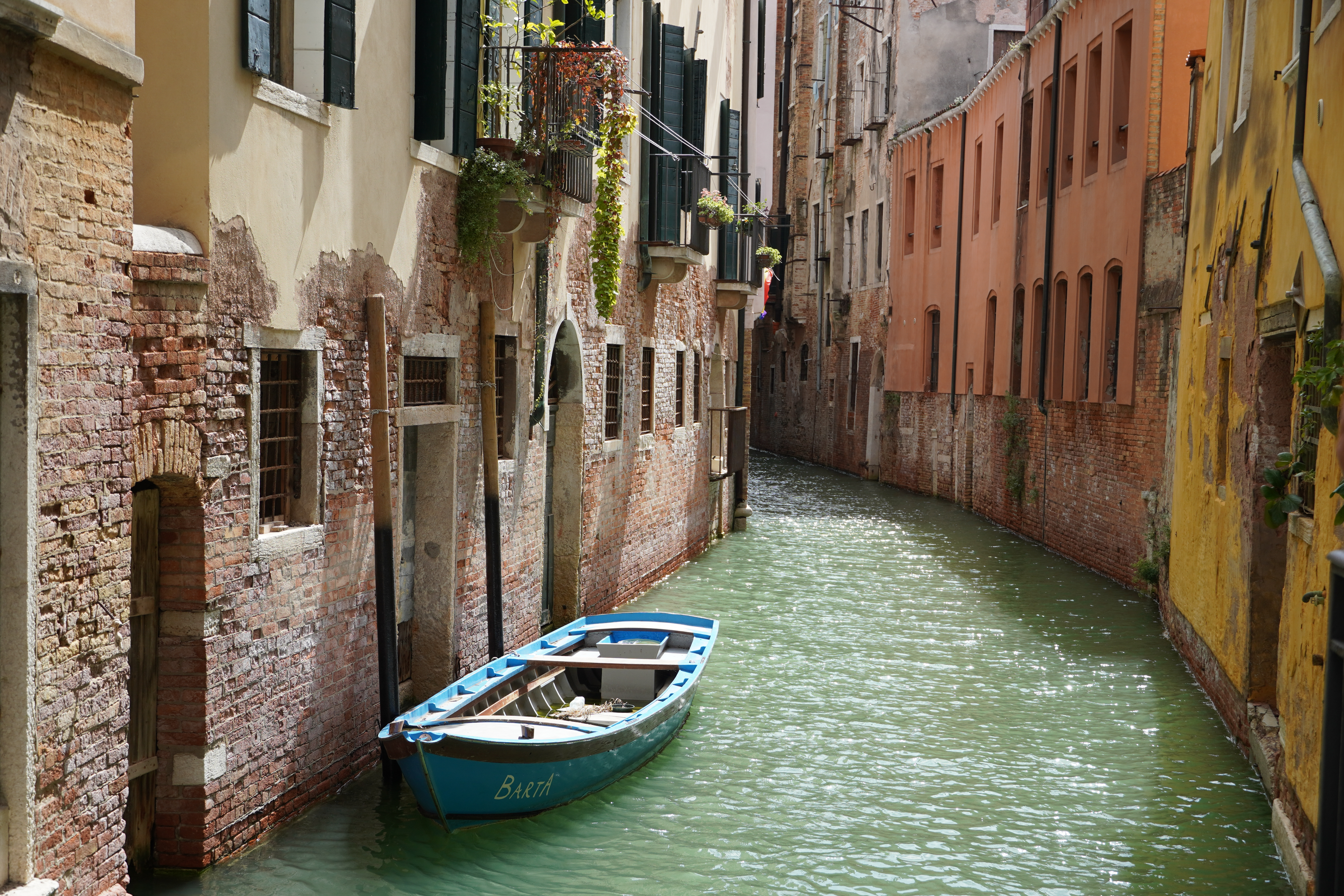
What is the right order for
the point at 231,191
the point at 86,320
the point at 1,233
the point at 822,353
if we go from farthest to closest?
the point at 822,353
the point at 231,191
the point at 86,320
the point at 1,233

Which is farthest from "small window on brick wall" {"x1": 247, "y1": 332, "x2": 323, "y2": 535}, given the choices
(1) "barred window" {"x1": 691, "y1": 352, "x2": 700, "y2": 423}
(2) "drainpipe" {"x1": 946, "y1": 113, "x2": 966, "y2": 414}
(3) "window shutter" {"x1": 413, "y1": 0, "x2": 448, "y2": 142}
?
(2) "drainpipe" {"x1": 946, "y1": 113, "x2": 966, "y2": 414}

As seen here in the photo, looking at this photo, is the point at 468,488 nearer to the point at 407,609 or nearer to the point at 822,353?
the point at 407,609

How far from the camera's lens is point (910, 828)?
24.8ft

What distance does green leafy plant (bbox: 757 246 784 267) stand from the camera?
72.9 feet

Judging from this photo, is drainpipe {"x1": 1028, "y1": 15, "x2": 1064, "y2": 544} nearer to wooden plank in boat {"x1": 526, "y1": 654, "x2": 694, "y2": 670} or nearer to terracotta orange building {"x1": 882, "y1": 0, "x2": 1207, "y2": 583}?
terracotta orange building {"x1": 882, "y1": 0, "x2": 1207, "y2": 583}

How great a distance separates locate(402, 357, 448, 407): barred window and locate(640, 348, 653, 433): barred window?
5699 mm

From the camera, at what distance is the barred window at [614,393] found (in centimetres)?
1348

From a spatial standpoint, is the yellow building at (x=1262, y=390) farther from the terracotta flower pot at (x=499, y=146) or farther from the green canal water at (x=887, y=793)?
the terracotta flower pot at (x=499, y=146)

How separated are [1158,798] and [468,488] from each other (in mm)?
4765

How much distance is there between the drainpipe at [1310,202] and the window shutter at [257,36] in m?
5.16

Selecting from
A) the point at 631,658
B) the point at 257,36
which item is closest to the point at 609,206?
the point at 631,658

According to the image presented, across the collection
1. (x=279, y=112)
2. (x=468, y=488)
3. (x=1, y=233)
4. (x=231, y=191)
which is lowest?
(x=468, y=488)

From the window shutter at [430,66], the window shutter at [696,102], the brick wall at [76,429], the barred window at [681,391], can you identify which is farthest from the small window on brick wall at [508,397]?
the barred window at [681,391]

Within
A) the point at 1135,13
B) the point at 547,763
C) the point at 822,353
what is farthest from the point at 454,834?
the point at 822,353
